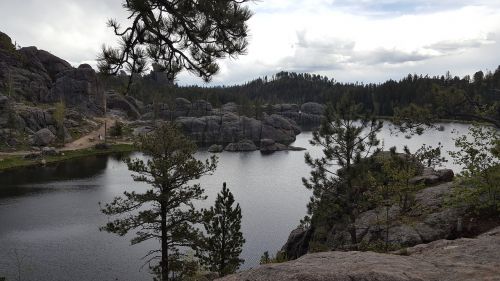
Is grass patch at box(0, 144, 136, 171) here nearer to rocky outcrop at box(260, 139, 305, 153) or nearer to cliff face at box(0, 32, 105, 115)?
cliff face at box(0, 32, 105, 115)

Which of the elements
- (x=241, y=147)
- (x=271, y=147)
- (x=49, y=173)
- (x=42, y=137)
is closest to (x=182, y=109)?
(x=241, y=147)

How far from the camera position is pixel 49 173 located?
78438 mm

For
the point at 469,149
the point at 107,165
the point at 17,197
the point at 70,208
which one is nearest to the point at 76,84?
the point at 107,165

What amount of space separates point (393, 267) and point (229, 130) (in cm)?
13058

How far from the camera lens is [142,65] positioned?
9141mm

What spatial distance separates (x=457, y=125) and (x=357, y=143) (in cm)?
13530

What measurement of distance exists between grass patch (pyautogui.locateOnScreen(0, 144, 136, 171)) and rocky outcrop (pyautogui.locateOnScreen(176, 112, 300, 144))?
2843cm

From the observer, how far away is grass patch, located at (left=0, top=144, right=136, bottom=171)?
82375mm

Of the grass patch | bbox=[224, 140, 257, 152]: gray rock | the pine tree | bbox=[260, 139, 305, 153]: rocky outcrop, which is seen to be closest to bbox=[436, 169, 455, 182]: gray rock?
the pine tree

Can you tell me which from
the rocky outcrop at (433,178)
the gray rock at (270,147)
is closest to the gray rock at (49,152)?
the gray rock at (270,147)

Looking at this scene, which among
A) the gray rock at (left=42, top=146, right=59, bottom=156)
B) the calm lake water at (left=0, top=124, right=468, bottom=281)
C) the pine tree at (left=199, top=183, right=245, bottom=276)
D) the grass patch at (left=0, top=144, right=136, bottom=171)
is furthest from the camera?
the gray rock at (left=42, top=146, right=59, bottom=156)

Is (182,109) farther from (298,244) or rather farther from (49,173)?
(298,244)

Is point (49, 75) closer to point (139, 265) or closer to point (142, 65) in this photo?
point (139, 265)

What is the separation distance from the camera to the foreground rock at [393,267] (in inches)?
329
